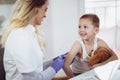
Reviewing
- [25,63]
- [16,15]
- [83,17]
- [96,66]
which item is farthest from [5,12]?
[96,66]

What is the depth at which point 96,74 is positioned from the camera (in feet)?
3.18

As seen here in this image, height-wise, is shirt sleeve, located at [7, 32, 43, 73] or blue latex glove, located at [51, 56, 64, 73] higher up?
shirt sleeve, located at [7, 32, 43, 73]

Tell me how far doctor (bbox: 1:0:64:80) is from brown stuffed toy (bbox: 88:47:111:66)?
0.73 feet

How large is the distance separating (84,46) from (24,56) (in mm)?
308

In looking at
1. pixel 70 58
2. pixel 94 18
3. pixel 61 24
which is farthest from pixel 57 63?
pixel 94 18

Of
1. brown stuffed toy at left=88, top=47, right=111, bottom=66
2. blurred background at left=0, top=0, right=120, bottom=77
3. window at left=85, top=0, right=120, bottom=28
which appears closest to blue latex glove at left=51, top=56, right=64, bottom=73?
blurred background at left=0, top=0, right=120, bottom=77

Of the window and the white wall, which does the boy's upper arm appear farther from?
the window

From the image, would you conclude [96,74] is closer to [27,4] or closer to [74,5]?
[74,5]

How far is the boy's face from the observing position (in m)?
0.98

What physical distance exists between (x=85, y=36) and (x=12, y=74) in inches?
15.3

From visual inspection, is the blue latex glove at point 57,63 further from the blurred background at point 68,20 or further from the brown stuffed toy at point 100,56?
the brown stuffed toy at point 100,56

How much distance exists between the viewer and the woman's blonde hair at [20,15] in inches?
34.0

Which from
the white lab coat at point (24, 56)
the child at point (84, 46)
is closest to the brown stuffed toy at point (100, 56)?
the child at point (84, 46)

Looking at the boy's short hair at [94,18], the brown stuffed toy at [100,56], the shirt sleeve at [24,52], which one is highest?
the boy's short hair at [94,18]
